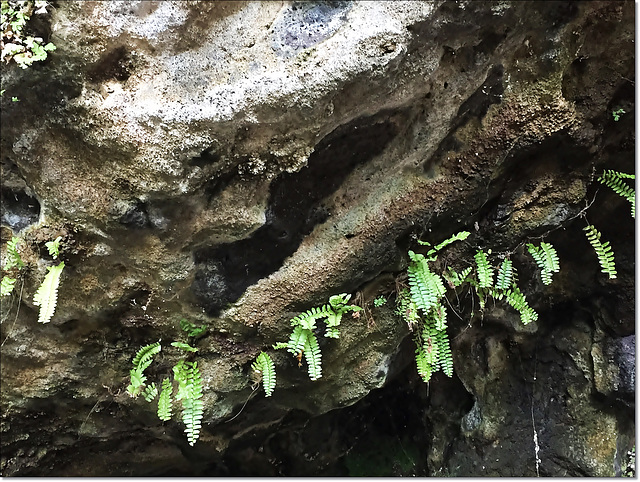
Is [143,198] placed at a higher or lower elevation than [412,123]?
lower

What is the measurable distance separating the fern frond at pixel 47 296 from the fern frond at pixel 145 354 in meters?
0.77

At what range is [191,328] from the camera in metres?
3.81

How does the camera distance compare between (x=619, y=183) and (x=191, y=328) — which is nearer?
(x=619, y=183)

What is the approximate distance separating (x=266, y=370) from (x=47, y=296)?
157 cm

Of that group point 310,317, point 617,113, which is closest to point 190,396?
point 310,317

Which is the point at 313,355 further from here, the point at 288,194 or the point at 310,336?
the point at 288,194

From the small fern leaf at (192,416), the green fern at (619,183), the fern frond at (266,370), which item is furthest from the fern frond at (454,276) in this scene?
the small fern leaf at (192,416)

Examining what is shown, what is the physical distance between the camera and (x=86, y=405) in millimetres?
4102

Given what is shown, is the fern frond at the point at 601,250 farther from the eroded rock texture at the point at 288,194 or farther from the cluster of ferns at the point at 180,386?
the cluster of ferns at the point at 180,386

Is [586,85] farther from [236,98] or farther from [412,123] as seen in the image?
[236,98]

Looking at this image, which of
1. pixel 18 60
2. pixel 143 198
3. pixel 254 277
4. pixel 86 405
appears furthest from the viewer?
pixel 86 405

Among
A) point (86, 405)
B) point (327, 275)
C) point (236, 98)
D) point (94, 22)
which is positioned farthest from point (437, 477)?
point (94, 22)

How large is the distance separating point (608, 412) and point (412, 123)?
3392 mm

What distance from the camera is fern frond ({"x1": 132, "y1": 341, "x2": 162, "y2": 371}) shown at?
3.70m
